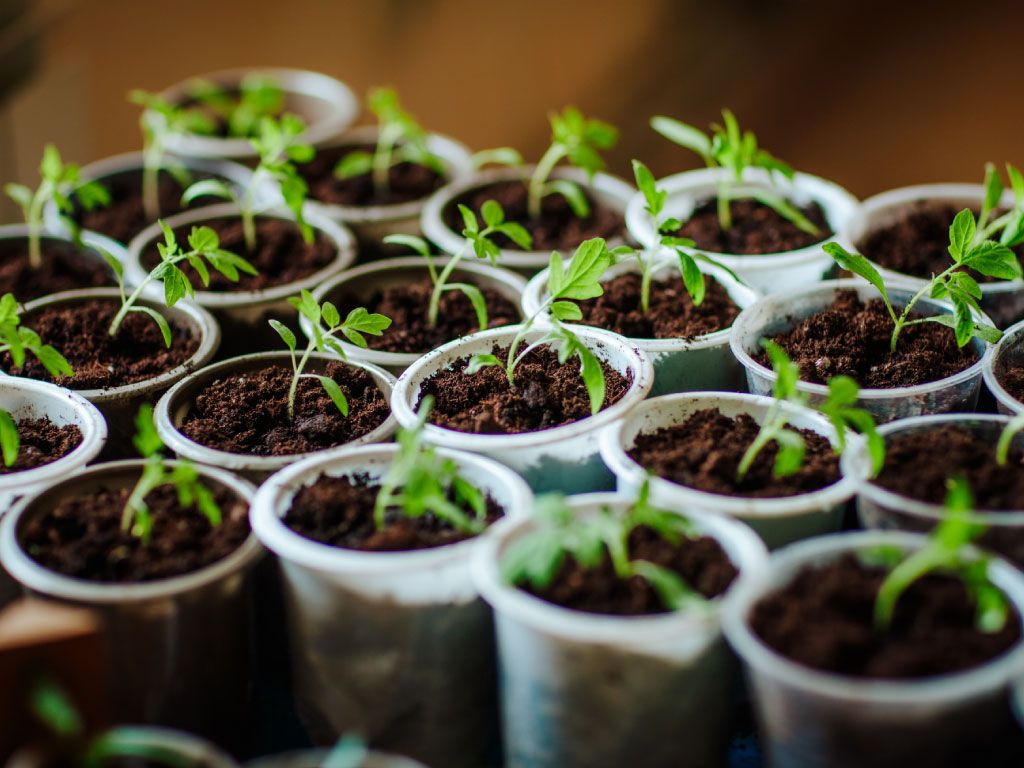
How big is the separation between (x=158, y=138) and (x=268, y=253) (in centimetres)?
48

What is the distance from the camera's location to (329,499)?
4.09 feet

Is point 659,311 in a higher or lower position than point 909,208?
lower

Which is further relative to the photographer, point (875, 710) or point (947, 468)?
point (947, 468)

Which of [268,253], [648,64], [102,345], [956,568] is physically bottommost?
[956,568]

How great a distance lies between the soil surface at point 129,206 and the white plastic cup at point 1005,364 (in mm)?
1597

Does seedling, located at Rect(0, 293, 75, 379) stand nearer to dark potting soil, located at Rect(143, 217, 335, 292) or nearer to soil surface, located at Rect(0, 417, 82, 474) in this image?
soil surface, located at Rect(0, 417, 82, 474)

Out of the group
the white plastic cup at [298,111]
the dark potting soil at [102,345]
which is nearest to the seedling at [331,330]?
the dark potting soil at [102,345]

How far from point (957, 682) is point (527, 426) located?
0.64 metres

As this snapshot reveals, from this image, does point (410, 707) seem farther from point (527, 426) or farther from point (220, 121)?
point (220, 121)

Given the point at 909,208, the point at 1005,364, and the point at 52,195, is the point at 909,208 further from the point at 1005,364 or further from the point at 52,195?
the point at 52,195

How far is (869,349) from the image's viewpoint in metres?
1.53

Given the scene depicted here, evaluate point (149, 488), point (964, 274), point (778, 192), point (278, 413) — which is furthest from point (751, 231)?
point (149, 488)

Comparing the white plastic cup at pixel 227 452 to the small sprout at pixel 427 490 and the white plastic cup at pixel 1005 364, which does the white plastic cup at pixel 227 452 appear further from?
the white plastic cup at pixel 1005 364

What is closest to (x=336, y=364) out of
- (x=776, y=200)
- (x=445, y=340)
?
(x=445, y=340)
